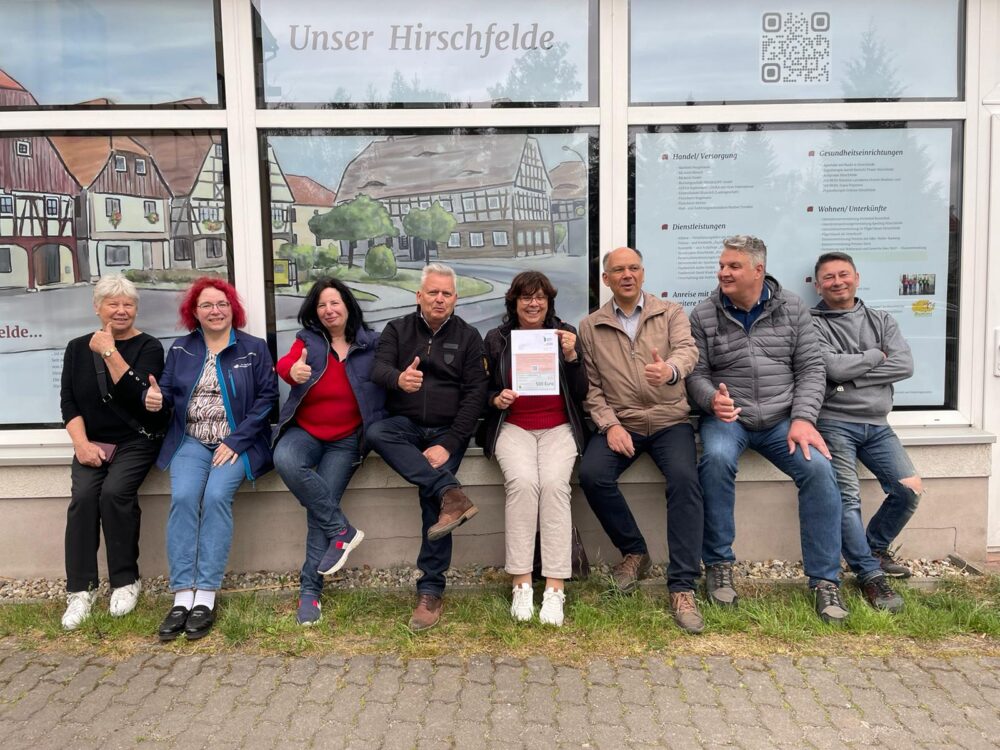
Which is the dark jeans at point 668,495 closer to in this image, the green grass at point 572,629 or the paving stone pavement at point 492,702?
the green grass at point 572,629

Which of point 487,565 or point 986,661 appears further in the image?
point 487,565

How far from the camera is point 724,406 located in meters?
3.88

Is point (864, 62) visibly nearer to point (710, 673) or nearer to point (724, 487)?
point (724, 487)

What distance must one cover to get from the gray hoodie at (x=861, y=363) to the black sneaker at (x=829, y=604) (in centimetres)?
96

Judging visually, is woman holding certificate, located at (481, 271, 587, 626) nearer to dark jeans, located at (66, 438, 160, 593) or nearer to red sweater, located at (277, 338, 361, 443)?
red sweater, located at (277, 338, 361, 443)

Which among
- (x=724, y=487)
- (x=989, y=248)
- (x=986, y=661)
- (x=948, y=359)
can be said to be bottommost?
(x=986, y=661)

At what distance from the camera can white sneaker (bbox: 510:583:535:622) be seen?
3607 millimetres

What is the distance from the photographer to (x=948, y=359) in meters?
4.59

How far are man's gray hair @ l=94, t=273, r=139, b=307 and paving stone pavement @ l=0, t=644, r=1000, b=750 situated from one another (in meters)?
1.92

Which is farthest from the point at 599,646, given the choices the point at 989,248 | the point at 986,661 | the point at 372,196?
the point at 989,248

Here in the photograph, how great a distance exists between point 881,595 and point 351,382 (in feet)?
10.0

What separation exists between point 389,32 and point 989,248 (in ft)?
13.1

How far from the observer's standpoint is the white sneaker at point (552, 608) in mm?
3564

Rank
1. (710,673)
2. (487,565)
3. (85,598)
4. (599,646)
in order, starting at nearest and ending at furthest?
(710,673) → (599,646) → (85,598) → (487,565)
